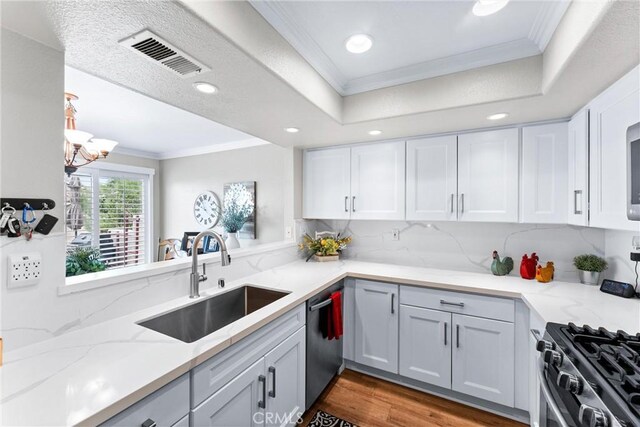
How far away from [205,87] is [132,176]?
12.7 feet

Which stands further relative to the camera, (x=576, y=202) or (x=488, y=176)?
(x=488, y=176)

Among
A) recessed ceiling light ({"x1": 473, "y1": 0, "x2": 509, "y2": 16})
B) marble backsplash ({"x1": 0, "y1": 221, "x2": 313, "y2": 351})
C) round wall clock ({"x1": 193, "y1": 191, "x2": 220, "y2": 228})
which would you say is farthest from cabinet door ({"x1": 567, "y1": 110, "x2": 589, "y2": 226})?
round wall clock ({"x1": 193, "y1": 191, "x2": 220, "y2": 228})

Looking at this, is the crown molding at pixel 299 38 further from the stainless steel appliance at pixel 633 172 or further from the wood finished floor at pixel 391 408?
the wood finished floor at pixel 391 408

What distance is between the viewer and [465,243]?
252 centimetres

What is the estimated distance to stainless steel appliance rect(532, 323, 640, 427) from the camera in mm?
833

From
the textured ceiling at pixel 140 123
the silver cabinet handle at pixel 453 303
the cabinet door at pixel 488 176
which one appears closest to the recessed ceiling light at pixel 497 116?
the cabinet door at pixel 488 176

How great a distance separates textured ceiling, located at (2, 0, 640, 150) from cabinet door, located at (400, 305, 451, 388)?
1427 millimetres

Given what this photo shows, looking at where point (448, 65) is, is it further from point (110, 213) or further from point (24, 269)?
point (110, 213)

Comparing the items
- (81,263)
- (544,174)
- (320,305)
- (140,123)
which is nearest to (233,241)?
(140,123)

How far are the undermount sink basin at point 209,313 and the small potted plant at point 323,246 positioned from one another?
95 cm

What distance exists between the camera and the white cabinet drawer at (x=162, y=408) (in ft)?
2.78

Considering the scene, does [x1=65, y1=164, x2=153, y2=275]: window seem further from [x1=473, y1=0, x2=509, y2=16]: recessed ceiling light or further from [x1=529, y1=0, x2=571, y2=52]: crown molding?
[x1=529, y1=0, x2=571, y2=52]: crown molding

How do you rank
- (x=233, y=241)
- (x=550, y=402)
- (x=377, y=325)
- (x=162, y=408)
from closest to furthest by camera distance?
(x=162, y=408)
(x=550, y=402)
(x=377, y=325)
(x=233, y=241)

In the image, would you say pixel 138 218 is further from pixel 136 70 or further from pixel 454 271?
pixel 454 271
